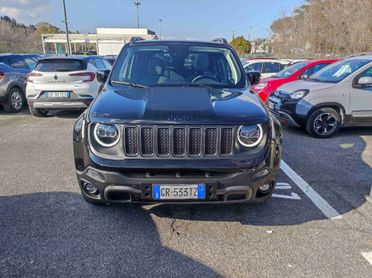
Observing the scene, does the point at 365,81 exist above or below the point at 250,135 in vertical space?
above

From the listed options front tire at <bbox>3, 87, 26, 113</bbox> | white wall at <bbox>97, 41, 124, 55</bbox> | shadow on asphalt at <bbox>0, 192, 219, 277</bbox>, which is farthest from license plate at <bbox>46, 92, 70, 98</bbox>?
white wall at <bbox>97, 41, 124, 55</bbox>

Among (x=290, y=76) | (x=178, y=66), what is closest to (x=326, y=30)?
(x=290, y=76)

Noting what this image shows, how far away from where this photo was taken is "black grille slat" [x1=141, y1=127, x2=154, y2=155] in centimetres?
264

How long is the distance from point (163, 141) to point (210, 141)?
1.32 feet

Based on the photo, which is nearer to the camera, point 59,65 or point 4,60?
point 59,65

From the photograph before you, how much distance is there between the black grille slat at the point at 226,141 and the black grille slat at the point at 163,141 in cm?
46

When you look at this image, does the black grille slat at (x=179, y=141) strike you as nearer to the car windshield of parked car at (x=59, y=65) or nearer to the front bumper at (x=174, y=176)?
the front bumper at (x=174, y=176)

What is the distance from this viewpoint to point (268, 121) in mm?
2818

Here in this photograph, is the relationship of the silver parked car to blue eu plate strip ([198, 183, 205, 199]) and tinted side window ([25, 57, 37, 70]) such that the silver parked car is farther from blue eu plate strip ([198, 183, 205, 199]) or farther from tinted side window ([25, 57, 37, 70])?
blue eu plate strip ([198, 183, 205, 199])

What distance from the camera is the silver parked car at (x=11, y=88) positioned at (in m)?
8.87

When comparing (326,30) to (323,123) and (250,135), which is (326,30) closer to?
(323,123)

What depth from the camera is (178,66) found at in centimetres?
402

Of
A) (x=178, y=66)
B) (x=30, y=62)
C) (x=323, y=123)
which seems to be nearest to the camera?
(x=178, y=66)

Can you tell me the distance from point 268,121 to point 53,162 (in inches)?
141
